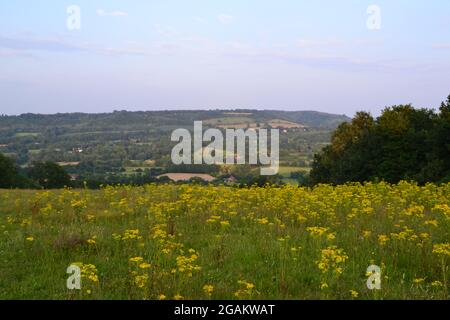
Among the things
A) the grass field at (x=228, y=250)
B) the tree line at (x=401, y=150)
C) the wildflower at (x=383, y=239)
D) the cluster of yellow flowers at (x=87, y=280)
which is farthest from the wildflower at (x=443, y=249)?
the tree line at (x=401, y=150)

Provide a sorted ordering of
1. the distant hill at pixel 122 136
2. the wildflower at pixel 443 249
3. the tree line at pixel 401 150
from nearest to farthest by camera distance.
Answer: the wildflower at pixel 443 249
the tree line at pixel 401 150
the distant hill at pixel 122 136

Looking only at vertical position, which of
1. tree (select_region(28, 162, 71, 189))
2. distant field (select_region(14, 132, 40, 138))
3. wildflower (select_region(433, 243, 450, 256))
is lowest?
tree (select_region(28, 162, 71, 189))

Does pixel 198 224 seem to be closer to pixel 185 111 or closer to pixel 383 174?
pixel 383 174

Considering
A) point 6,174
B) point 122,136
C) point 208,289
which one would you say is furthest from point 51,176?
point 122,136

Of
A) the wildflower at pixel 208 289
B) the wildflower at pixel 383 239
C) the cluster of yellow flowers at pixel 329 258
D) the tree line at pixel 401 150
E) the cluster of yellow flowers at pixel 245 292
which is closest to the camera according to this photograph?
the wildflower at pixel 208 289

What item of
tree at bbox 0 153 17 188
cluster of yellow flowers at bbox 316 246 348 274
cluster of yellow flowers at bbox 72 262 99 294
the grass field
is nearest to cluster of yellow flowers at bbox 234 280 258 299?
the grass field

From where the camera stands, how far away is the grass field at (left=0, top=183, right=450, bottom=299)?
6.74 m

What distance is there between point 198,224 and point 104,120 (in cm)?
17072

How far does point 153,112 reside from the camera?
200m

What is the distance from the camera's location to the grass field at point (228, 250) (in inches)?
265

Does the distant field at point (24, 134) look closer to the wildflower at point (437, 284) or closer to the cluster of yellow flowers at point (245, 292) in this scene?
the cluster of yellow flowers at point (245, 292)

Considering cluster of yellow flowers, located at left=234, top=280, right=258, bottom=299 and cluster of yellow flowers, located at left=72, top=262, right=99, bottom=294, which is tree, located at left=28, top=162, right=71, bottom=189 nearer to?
cluster of yellow flowers, located at left=72, top=262, right=99, bottom=294
